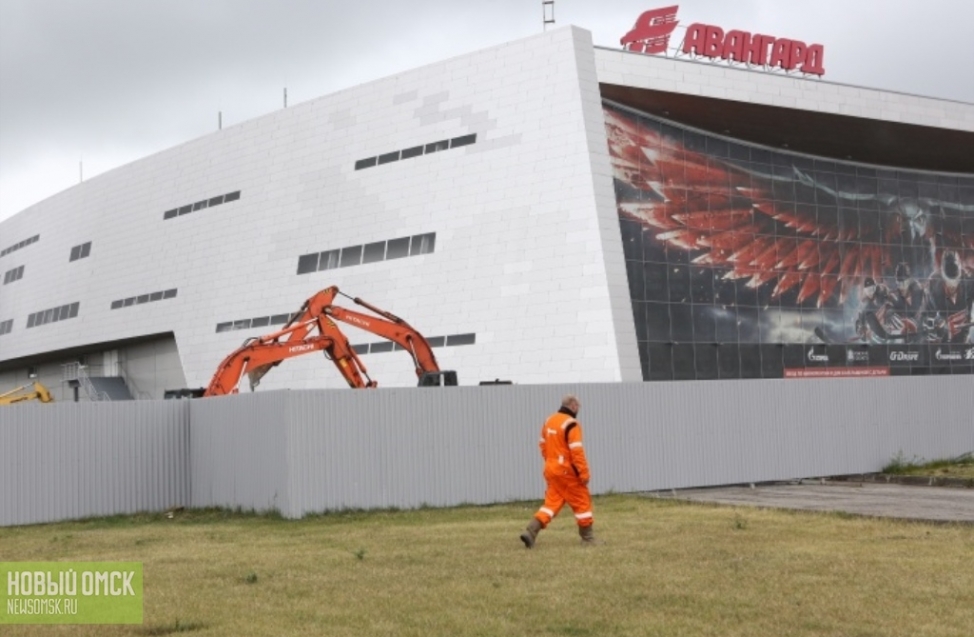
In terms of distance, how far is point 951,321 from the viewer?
49.5m

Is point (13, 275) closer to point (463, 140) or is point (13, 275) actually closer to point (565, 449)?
point (463, 140)

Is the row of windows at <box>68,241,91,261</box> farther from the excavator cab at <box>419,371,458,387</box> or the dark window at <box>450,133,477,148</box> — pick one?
the excavator cab at <box>419,371,458,387</box>

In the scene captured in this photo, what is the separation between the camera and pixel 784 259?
146 ft

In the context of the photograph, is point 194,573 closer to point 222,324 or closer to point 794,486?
point 794,486

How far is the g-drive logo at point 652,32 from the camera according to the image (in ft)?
138

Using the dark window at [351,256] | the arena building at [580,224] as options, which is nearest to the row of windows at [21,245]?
the arena building at [580,224]

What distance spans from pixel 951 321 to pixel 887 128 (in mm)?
8508

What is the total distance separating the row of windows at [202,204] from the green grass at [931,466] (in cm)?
2703

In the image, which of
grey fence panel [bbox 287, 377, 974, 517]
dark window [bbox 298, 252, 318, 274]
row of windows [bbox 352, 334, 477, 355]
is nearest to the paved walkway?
grey fence panel [bbox 287, 377, 974, 517]

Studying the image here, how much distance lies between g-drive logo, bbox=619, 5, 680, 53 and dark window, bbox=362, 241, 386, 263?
405 inches

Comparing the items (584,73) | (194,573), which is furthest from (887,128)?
(194,573)

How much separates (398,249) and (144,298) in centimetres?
1626

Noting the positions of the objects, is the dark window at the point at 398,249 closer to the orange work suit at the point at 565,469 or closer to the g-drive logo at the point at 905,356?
the g-drive logo at the point at 905,356

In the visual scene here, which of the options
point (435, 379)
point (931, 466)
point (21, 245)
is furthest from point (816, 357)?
point (21, 245)
